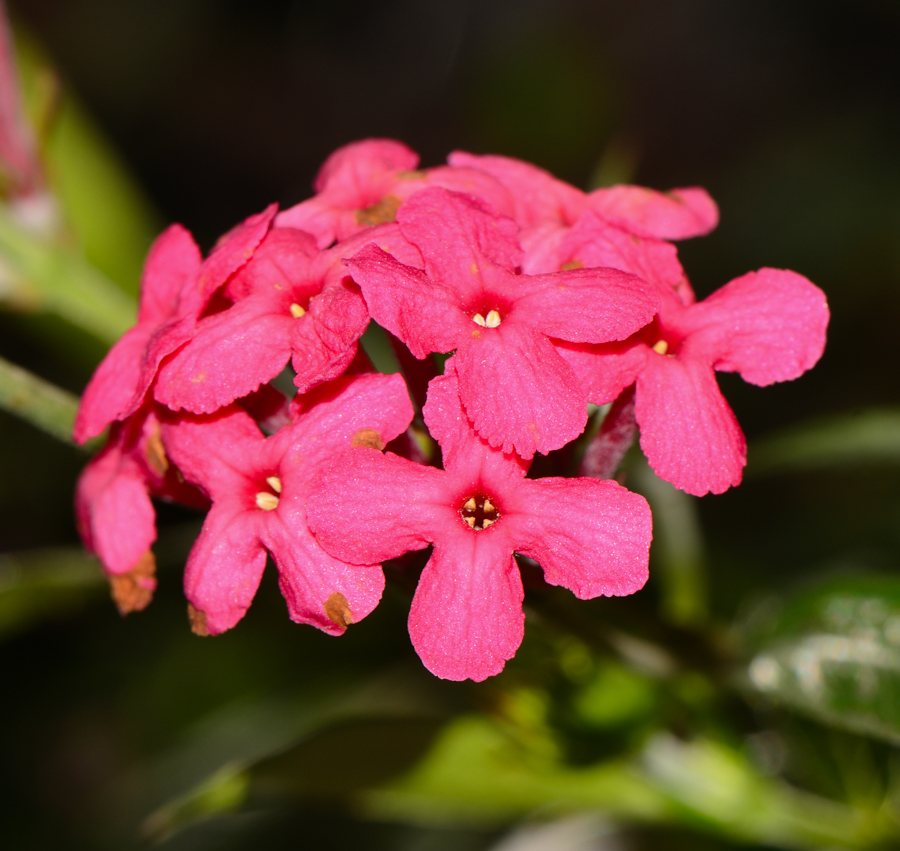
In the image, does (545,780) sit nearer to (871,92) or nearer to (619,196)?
(619,196)

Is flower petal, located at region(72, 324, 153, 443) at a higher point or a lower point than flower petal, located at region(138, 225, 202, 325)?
lower

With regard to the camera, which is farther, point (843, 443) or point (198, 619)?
point (843, 443)

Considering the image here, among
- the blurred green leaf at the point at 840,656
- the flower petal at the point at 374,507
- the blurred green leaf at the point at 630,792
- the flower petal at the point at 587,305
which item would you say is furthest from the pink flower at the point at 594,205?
the blurred green leaf at the point at 630,792

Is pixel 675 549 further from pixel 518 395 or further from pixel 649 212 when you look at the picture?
pixel 518 395

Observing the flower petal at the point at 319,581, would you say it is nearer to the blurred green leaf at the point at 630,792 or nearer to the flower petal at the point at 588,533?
the flower petal at the point at 588,533

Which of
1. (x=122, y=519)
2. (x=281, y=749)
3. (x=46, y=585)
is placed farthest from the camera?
(x=46, y=585)

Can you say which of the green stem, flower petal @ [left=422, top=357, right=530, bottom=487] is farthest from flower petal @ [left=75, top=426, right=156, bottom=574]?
flower petal @ [left=422, top=357, right=530, bottom=487]

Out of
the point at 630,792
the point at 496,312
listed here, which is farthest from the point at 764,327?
the point at 630,792

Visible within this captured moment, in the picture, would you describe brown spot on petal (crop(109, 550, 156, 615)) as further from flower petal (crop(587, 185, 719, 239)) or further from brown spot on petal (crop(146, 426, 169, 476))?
flower petal (crop(587, 185, 719, 239))
